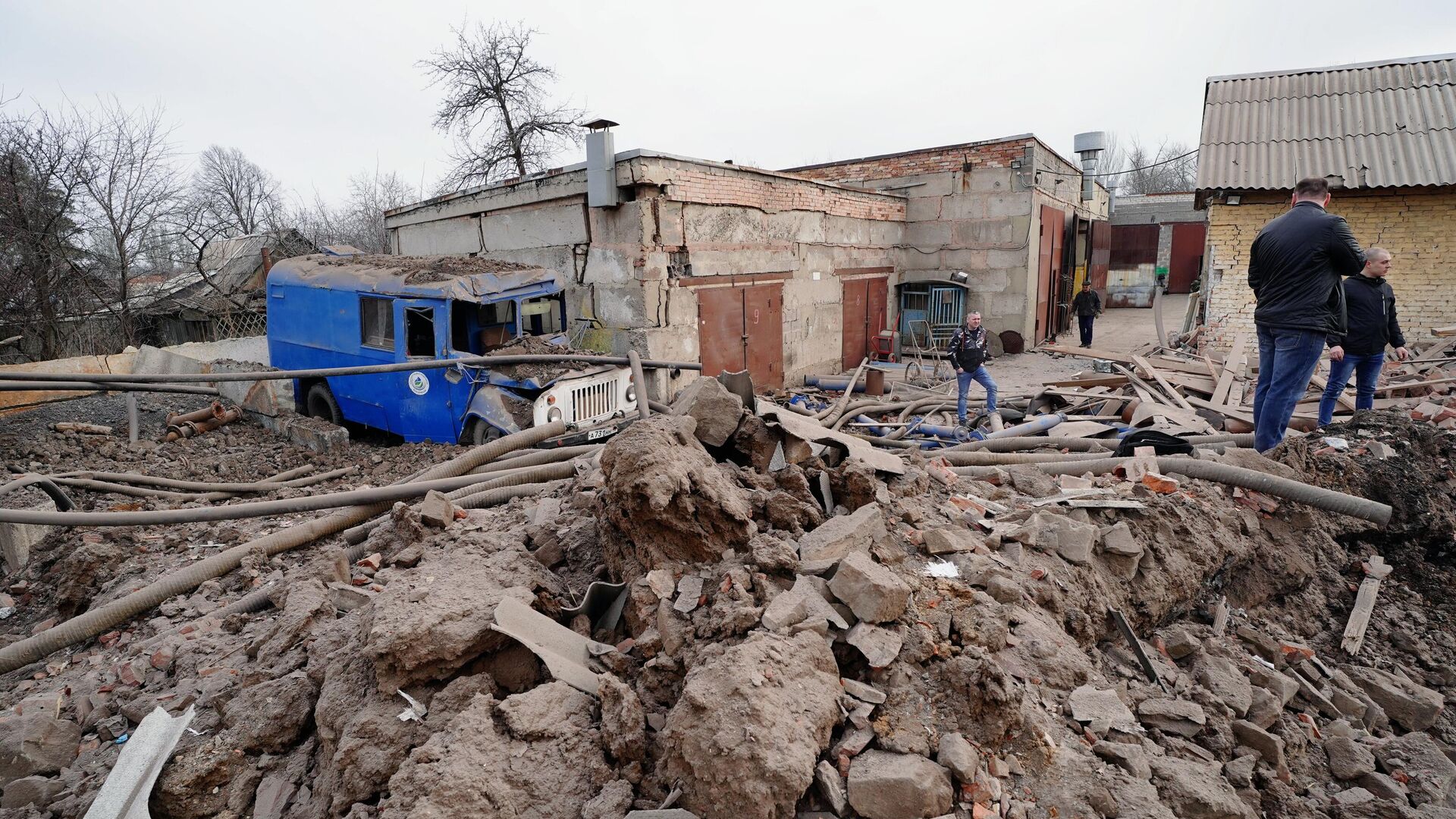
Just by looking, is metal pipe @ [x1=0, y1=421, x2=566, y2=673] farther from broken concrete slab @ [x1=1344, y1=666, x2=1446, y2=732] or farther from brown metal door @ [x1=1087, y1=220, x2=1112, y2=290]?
brown metal door @ [x1=1087, y1=220, x2=1112, y2=290]

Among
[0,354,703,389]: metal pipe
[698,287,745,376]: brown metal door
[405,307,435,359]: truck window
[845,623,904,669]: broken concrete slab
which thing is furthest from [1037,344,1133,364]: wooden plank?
[845,623,904,669]: broken concrete slab

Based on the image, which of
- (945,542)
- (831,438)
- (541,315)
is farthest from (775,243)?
(945,542)

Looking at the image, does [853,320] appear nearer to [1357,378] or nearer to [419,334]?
[1357,378]

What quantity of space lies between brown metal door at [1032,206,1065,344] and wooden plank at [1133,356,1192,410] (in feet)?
23.4

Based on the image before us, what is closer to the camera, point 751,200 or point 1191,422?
point 1191,422

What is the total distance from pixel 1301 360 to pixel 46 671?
7831 mm

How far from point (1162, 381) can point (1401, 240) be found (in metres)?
5.58

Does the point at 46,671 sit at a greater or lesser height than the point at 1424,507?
lesser

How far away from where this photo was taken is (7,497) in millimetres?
6062

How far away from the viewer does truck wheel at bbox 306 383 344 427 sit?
32.6ft

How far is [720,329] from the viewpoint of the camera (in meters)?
12.3

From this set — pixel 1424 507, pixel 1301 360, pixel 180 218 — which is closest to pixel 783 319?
pixel 1301 360

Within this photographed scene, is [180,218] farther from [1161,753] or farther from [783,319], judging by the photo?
[1161,753]

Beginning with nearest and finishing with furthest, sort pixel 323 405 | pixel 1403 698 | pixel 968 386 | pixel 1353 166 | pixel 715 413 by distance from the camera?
pixel 1403 698 < pixel 715 413 < pixel 968 386 < pixel 323 405 < pixel 1353 166
